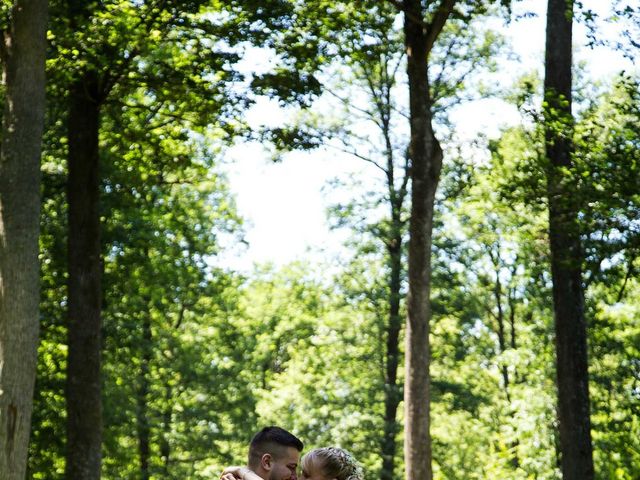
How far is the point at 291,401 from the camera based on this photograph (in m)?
34.5

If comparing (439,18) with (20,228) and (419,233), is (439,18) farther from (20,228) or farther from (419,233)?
(20,228)

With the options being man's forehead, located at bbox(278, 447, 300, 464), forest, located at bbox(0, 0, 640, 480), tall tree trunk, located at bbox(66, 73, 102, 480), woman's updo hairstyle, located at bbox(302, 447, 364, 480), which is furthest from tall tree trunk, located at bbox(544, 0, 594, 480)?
man's forehead, located at bbox(278, 447, 300, 464)

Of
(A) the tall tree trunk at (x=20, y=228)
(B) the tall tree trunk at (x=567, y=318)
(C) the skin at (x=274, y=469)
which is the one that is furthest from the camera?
(B) the tall tree trunk at (x=567, y=318)

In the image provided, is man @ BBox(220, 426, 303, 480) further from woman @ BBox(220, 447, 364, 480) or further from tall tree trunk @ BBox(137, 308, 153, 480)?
tall tree trunk @ BBox(137, 308, 153, 480)

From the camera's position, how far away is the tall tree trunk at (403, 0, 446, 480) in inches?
531

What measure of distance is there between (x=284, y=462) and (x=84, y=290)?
10.7 metres

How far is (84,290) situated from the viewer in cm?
1526

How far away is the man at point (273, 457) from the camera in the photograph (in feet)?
16.3

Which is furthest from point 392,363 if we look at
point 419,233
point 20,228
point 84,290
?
point 20,228

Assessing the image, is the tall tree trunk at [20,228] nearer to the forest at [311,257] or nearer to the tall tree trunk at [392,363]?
the forest at [311,257]

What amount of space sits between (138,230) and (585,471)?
881 cm

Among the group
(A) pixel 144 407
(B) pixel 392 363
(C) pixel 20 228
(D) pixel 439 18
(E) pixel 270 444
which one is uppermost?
(D) pixel 439 18

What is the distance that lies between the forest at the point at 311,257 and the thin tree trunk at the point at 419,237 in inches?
1.1

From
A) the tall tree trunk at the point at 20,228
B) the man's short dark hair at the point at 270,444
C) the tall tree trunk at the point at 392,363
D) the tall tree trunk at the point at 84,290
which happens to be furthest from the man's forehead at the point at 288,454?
the tall tree trunk at the point at 392,363
